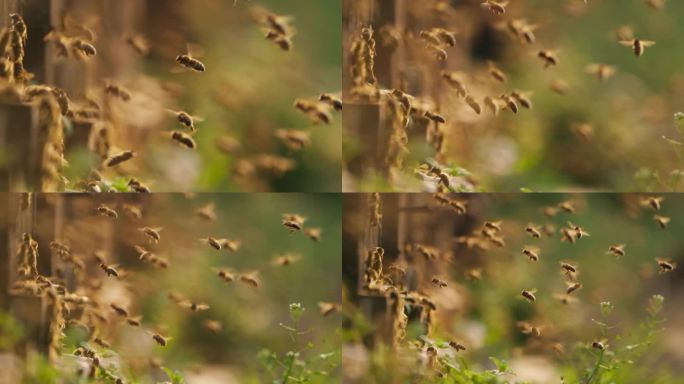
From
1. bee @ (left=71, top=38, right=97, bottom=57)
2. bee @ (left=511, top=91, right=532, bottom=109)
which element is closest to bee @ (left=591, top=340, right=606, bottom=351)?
bee @ (left=511, top=91, right=532, bottom=109)

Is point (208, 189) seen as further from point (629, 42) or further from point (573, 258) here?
point (629, 42)

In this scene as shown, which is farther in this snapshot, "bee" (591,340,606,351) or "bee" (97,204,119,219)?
"bee" (591,340,606,351)

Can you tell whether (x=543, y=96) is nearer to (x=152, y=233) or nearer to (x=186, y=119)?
(x=186, y=119)

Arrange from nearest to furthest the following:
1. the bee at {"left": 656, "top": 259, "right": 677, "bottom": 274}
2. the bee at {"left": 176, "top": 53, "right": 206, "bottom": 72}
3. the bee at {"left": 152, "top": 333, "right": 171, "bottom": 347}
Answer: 1. the bee at {"left": 176, "top": 53, "right": 206, "bottom": 72}
2. the bee at {"left": 152, "top": 333, "right": 171, "bottom": 347}
3. the bee at {"left": 656, "top": 259, "right": 677, "bottom": 274}

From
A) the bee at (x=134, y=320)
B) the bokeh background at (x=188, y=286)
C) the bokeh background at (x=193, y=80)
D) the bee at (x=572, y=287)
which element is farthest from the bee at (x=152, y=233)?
the bee at (x=572, y=287)

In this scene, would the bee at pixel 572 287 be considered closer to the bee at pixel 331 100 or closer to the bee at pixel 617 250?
the bee at pixel 617 250

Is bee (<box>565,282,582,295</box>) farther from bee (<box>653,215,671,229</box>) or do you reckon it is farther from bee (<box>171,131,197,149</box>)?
bee (<box>171,131,197,149</box>)
